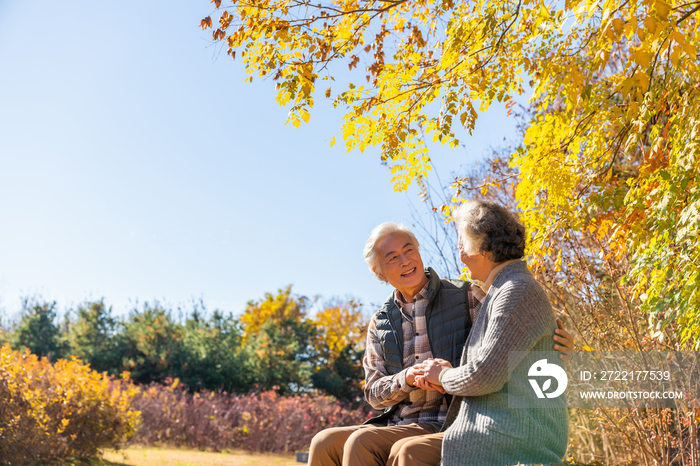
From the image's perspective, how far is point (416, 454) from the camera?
2.12m

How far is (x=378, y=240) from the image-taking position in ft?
9.21

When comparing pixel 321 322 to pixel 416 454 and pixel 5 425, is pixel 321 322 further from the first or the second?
pixel 416 454

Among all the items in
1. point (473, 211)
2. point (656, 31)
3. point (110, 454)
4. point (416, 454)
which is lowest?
point (110, 454)

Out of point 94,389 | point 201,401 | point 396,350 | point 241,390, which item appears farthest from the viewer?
point 241,390

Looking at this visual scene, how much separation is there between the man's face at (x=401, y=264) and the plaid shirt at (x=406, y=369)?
57 millimetres

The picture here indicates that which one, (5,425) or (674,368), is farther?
(5,425)

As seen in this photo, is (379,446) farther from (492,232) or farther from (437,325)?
(492,232)

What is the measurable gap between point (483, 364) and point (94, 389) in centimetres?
547

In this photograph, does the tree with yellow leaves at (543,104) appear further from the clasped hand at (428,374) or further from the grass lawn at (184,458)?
the grass lawn at (184,458)

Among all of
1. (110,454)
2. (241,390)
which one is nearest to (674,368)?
(110,454)

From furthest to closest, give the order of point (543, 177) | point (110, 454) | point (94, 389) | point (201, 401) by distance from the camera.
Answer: point (201, 401), point (110, 454), point (94, 389), point (543, 177)

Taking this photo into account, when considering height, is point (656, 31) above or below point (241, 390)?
above

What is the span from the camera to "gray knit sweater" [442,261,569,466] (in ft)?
6.38

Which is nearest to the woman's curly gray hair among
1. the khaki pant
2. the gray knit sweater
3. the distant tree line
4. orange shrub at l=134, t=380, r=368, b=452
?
the gray knit sweater
